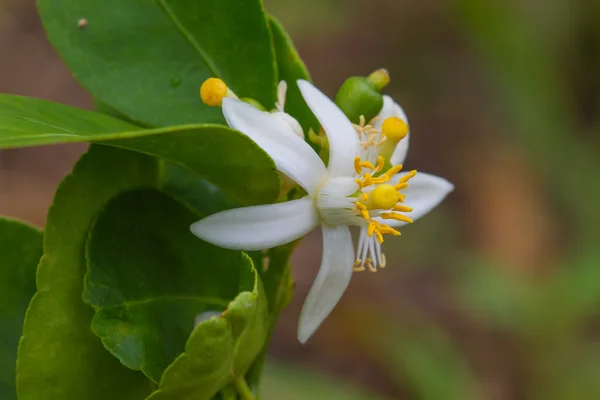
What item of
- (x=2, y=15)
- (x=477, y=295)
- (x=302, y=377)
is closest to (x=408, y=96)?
(x=477, y=295)

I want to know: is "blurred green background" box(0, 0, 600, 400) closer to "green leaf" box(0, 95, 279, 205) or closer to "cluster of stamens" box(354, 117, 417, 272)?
"cluster of stamens" box(354, 117, 417, 272)

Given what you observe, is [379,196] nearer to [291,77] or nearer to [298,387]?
[291,77]

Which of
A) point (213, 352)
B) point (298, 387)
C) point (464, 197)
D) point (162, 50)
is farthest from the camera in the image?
point (464, 197)

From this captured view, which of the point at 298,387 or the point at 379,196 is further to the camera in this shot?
the point at 298,387

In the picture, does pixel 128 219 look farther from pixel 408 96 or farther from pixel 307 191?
pixel 408 96

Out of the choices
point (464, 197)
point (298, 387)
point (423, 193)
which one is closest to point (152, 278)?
point (423, 193)
